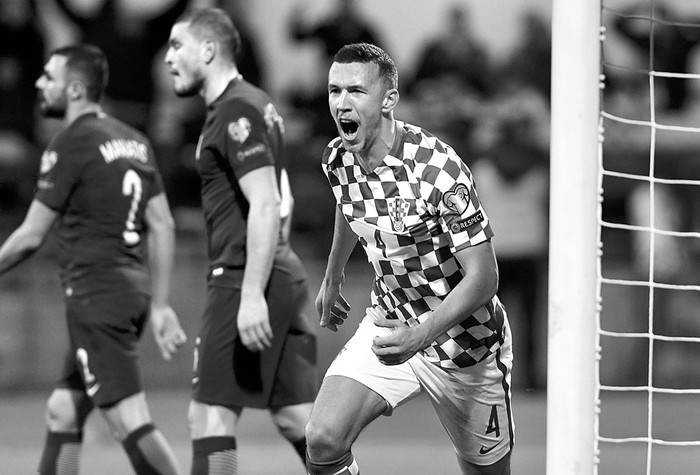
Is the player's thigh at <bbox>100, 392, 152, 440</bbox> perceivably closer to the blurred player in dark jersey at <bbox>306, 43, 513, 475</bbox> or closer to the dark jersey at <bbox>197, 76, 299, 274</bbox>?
the dark jersey at <bbox>197, 76, 299, 274</bbox>

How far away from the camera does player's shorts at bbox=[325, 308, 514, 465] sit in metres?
4.01

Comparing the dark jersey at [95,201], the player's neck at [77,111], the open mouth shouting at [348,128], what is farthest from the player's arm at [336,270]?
the player's neck at [77,111]

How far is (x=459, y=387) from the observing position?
159 inches

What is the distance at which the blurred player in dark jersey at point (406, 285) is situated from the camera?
143 inches

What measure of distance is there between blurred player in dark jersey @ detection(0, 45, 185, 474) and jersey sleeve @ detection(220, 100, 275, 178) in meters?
0.89

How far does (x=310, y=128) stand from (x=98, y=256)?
5068mm

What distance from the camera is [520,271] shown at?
A: 962 centimetres

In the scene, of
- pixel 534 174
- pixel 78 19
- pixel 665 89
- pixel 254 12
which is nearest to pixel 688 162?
pixel 665 89

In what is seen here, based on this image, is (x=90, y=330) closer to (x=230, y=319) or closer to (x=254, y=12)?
(x=230, y=319)

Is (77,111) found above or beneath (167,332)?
above

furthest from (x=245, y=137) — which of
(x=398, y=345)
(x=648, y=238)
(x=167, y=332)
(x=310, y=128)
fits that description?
(x=648, y=238)

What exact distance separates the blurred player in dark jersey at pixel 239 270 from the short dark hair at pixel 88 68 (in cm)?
75

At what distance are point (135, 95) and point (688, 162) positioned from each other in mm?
4841

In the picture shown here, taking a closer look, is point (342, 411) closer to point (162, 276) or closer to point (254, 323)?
point (254, 323)
